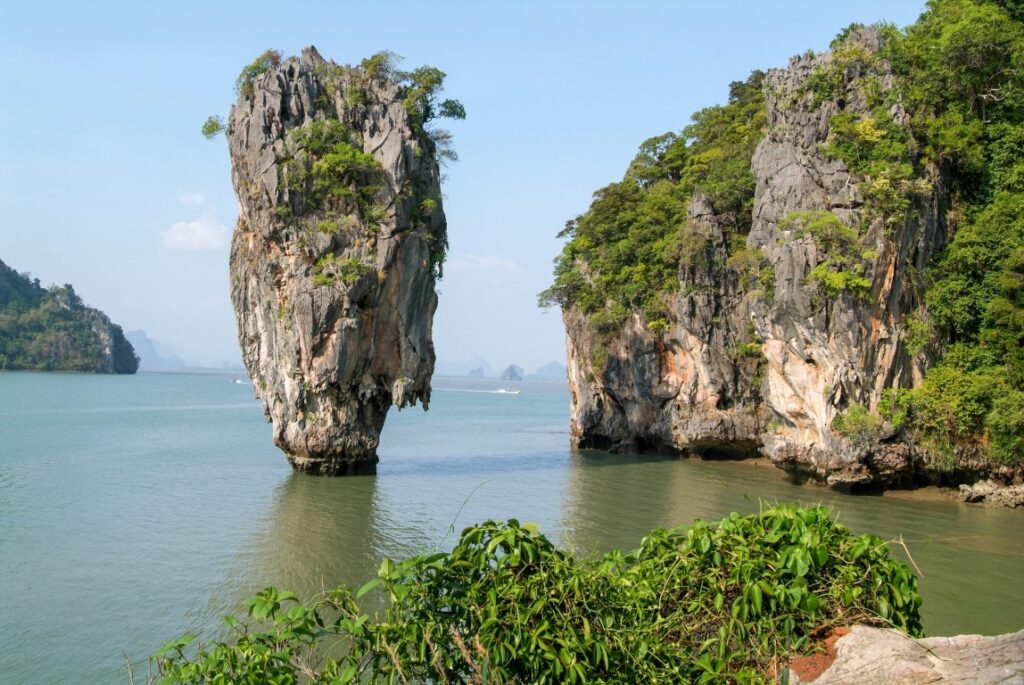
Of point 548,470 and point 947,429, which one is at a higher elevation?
point 947,429

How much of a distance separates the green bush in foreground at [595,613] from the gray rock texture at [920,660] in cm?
20

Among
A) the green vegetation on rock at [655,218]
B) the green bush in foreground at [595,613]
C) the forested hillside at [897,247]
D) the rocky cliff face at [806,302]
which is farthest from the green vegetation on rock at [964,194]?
the green bush in foreground at [595,613]

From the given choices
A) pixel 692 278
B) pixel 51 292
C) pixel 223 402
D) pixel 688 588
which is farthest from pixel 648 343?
pixel 51 292

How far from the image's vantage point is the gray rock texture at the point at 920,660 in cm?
385

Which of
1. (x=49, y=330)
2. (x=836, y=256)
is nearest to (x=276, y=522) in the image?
(x=836, y=256)

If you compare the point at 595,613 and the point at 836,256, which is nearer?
the point at 595,613

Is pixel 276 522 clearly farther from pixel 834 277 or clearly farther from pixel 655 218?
pixel 655 218

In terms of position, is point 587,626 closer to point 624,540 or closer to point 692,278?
point 624,540

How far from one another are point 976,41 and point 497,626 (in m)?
20.3

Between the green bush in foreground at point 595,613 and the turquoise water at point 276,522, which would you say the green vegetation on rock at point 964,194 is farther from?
the green bush in foreground at point 595,613

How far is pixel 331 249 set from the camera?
2255 cm

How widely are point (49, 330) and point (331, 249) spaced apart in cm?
9280

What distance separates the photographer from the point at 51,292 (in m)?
102

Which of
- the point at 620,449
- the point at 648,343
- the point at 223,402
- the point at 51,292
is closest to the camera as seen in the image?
the point at 648,343
